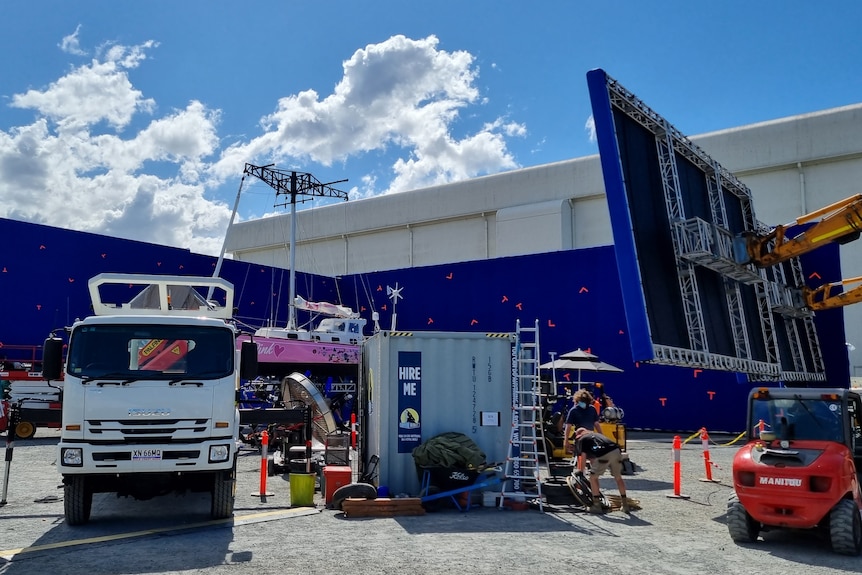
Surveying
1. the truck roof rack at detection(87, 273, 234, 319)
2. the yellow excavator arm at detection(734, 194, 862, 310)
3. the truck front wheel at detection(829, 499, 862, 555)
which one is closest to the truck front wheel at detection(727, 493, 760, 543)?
the truck front wheel at detection(829, 499, 862, 555)

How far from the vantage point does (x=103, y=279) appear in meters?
11.2

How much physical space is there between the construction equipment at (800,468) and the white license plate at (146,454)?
698 centimetres

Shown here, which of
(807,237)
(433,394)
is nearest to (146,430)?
(433,394)

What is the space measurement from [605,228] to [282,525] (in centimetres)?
3117

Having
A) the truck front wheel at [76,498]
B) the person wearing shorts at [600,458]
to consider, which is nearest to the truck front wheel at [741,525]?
the person wearing shorts at [600,458]

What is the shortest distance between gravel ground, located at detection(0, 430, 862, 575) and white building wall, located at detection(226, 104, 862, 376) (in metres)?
26.2

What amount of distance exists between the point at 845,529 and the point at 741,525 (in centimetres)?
113

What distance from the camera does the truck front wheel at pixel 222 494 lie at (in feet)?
31.8

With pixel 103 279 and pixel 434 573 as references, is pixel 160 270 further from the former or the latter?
pixel 434 573

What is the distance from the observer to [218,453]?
9180 mm

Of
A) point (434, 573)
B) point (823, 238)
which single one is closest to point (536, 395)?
point (434, 573)

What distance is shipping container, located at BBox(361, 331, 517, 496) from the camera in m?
11.5

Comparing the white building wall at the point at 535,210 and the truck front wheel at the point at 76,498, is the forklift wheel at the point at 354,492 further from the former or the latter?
the white building wall at the point at 535,210

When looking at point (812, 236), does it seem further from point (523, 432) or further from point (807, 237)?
point (523, 432)
